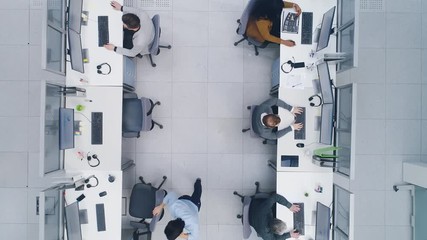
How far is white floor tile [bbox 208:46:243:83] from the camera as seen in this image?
396 centimetres

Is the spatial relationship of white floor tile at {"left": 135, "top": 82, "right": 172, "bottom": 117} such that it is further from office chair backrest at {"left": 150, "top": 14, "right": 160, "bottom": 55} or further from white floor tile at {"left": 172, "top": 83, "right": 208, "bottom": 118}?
office chair backrest at {"left": 150, "top": 14, "right": 160, "bottom": 55}

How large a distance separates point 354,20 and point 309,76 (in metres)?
0.75

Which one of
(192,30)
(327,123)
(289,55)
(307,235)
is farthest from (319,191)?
(192,30)

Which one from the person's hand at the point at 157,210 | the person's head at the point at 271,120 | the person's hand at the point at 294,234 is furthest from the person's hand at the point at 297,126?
the person's hand at the point at 157,210

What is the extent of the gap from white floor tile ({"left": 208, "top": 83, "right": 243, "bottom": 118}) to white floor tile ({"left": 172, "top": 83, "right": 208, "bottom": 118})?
0.09 meters

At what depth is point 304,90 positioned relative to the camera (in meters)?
3.27

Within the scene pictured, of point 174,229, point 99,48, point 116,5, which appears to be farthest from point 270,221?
point 116,5

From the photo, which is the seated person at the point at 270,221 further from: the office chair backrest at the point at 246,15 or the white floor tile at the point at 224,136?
the office chair backrest at the point at 246,15

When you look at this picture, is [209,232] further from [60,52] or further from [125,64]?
[60,52]

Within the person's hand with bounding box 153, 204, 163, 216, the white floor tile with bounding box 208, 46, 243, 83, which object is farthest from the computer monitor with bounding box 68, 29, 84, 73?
the person's hand with bounding box 153, 204, 163, 216

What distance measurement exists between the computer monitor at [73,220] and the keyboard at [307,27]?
3368 millimetres

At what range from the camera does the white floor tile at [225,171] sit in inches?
156

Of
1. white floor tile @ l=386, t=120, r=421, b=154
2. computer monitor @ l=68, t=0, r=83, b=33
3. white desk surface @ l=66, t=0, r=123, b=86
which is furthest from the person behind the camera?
white floor tile @ l=386, t=120, r=421, b=154

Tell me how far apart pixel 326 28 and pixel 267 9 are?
27.4 inches
